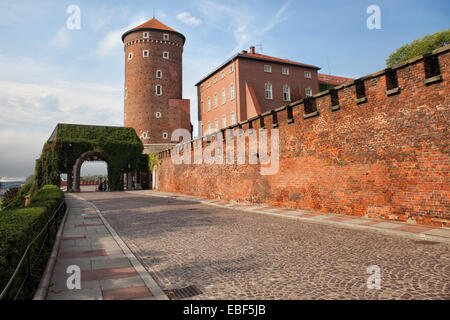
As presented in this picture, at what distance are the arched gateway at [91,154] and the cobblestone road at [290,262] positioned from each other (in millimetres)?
32362

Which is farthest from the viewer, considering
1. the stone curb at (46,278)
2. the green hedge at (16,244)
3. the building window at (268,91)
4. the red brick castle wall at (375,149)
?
the building window at (268,91)

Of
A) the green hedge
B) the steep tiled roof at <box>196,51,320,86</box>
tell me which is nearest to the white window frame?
the steep tiled roof at <box>196,51,320,86</box>

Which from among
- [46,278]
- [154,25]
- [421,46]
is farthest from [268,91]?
[46,278]

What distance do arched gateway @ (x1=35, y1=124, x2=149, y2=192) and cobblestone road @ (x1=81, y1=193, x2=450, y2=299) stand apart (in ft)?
106

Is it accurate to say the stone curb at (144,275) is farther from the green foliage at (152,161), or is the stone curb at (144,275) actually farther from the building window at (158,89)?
the building window at (158,89)

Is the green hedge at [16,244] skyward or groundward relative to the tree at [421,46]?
groundward

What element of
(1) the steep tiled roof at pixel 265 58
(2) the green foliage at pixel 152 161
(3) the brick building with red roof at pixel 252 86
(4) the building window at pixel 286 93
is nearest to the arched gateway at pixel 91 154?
(2) the green foliage at pixel 152 161

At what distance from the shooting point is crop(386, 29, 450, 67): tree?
36.4m

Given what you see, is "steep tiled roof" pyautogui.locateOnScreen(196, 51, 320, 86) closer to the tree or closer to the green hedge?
the tree

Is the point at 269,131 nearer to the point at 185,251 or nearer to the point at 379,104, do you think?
the point at 379,104

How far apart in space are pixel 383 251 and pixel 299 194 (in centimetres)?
749

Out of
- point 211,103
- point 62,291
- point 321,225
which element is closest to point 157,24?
point 211,103

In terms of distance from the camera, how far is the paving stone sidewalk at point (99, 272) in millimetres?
4012
